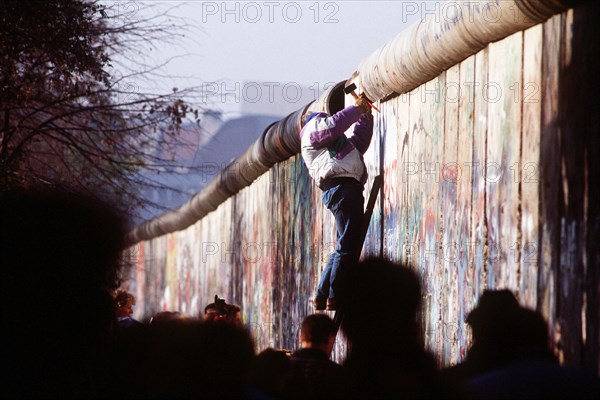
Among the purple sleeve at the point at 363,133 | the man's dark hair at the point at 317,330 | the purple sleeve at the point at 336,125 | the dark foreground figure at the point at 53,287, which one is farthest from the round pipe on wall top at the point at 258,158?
the dark foreground figure at the point at 53,287

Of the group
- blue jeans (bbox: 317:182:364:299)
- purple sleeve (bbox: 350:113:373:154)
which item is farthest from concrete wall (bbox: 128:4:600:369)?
blue jeans (bbox: 317:182:364:299)

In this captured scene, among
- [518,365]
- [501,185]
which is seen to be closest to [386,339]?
[518,365]

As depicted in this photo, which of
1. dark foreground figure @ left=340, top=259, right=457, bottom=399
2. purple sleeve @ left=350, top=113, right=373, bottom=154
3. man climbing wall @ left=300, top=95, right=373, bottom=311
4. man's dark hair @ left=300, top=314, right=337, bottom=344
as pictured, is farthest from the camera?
purple sleeve @ left=350, top=113, right=373, bottom=154

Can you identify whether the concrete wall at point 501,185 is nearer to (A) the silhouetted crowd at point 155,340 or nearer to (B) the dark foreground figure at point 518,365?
(B) the dark foreground figure at point 518,365

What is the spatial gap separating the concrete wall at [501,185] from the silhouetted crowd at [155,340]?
1.17 metres

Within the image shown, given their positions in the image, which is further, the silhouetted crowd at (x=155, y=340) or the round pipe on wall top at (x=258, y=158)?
the round pipe on wall top at (x=258, y=158)

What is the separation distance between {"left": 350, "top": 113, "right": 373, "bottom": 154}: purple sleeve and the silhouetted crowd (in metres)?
5.24

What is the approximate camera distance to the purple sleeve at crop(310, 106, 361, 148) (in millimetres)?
9227

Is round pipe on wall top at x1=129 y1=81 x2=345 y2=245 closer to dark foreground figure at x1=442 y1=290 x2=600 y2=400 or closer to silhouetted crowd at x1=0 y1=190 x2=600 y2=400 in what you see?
dark foreground figure at x1=442 y1=290 x2=600 y2=400

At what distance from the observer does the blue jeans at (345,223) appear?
942cm

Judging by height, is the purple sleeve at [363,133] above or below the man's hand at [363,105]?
below

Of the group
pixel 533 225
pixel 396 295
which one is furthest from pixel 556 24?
pixel 396 295

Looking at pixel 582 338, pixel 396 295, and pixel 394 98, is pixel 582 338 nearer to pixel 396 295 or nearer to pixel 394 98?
pixel 396 295

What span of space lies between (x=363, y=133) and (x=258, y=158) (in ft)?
19.0
